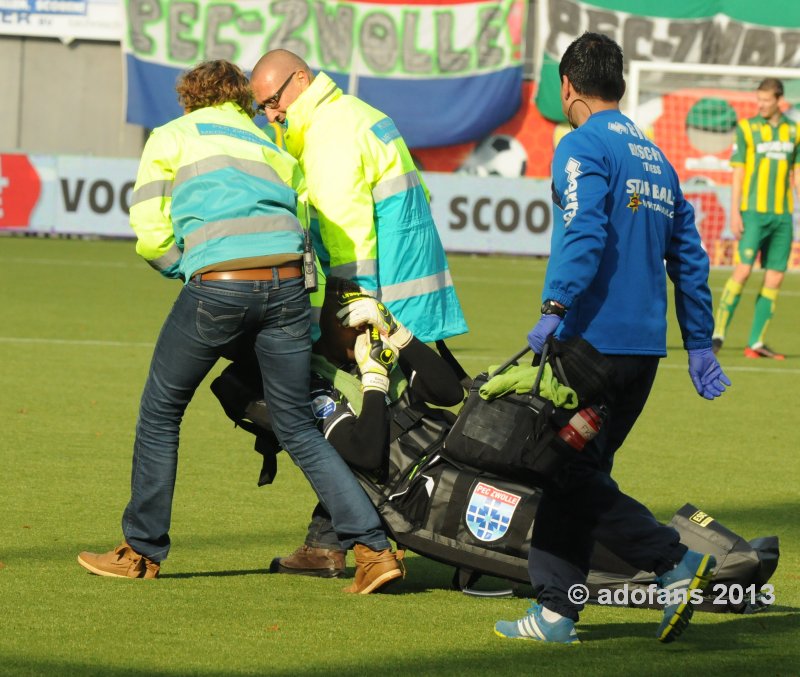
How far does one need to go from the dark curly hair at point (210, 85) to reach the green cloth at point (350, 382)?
999 millimetres

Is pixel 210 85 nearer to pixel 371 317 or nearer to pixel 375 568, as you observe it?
pixel 371 317

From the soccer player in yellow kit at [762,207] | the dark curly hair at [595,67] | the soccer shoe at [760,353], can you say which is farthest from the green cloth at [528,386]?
the soccer shoe at [760,353]

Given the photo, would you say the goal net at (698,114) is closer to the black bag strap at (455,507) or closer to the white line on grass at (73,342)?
the white line on grass at (73,342)

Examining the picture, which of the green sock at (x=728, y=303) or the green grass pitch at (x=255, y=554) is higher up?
the green grass pitch at (x=255, y=554)

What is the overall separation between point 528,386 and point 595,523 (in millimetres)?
475

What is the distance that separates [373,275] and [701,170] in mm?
22823

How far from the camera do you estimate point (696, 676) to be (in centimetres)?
442

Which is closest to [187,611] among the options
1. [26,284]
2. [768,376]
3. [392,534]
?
[392,534]

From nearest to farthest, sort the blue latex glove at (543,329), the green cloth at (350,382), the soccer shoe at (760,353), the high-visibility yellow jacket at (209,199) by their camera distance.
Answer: the blue latex glove at (543,329)
the high-visibility yellow jacket at (209,199)
the green cloth at (350,382)
the soccer shoe at (760,353)

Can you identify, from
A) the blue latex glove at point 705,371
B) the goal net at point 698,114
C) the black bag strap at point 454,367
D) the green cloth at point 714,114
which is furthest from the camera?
the green cloth at point 714,114

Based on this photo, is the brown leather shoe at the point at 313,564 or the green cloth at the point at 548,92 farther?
the green cloth at the point at 548,92

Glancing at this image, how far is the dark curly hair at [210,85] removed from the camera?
5363 millimetres

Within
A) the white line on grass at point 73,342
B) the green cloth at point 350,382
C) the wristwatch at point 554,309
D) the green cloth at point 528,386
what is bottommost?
the white line on grass at point 73,342

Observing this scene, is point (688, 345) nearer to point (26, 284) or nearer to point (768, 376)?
point (768, 376)
